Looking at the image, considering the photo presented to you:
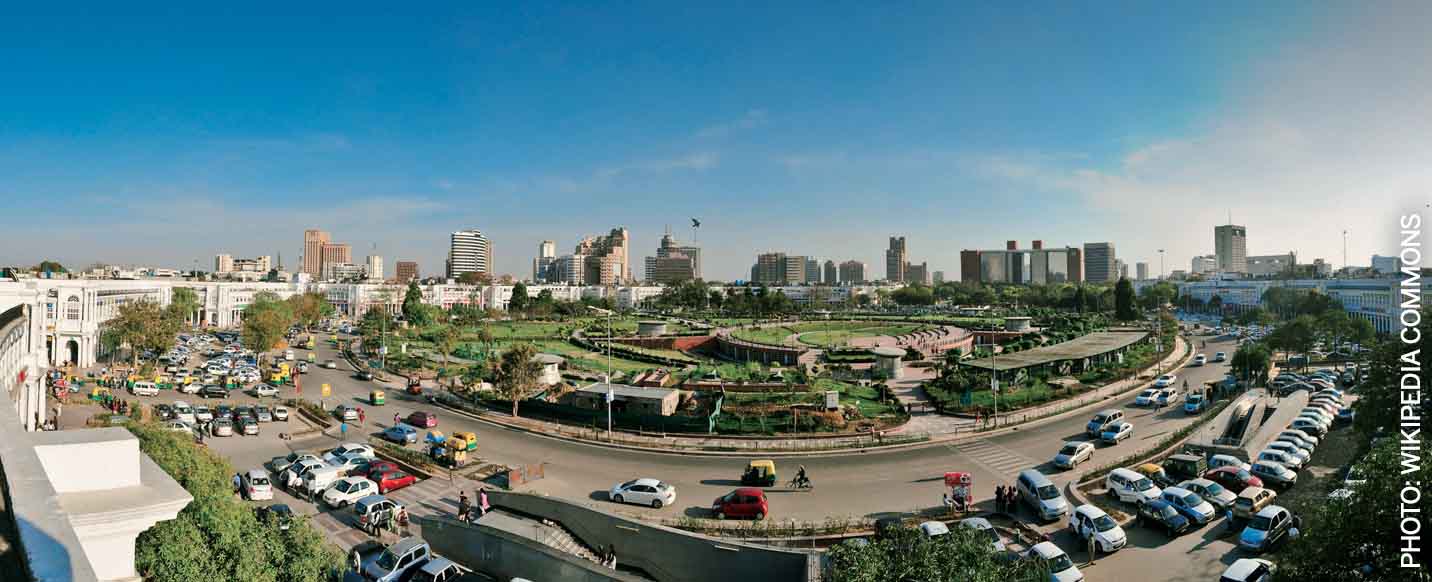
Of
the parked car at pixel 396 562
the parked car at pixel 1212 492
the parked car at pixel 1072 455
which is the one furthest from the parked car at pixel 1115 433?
the parked car at pixel 396 562

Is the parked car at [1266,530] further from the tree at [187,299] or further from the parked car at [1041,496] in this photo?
the tree at [187,299]

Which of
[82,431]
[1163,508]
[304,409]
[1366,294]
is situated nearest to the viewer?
[82,431]

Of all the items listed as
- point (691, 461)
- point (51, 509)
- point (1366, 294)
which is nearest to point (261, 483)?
point (691, 461)

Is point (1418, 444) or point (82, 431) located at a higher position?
point (82, 431)

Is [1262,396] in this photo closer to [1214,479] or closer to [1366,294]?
[1214,479]

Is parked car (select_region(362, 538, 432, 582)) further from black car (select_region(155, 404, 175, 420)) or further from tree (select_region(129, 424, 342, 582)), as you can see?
black car (select_region(155, 404, 175, 420))

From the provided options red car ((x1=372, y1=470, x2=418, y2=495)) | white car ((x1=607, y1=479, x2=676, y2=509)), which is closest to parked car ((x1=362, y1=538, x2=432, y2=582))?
white car ((x1=607, y1=479, x2=676, y2=509))
